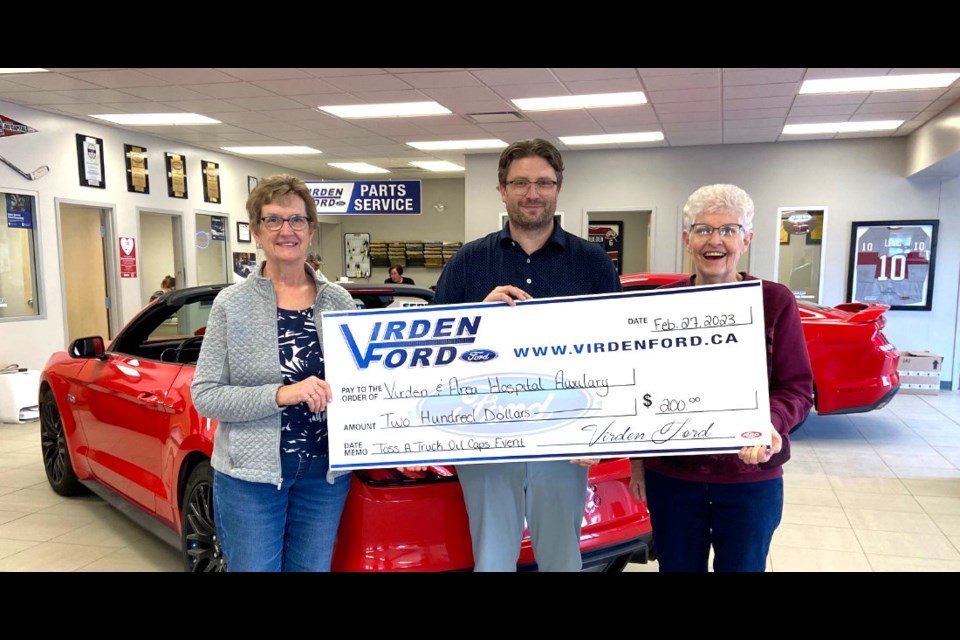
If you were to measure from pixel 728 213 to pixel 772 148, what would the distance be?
28.2 feet

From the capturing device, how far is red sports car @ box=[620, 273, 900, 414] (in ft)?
16.7

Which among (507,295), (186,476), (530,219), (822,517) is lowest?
(822,517)

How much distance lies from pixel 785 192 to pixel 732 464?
864 cm

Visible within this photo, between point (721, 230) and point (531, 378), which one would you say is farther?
point (531, 378)

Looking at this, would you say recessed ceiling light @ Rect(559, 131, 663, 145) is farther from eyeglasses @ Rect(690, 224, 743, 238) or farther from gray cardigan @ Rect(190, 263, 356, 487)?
gray cardigan @ Rect(190, 263, 356, 487)

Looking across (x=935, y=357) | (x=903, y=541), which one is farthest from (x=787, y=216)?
(x=903, y=541)

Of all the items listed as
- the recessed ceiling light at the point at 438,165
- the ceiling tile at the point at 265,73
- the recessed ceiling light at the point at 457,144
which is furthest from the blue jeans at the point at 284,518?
the recessed ceiling light at the point at 438,165

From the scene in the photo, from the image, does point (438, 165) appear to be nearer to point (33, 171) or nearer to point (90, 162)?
point (90, 162)

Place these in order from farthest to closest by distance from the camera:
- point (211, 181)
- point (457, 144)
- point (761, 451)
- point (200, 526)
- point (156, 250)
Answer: point (156, 250), point (211, 181), point (457, 144), point (200, 526), point (761, 451)

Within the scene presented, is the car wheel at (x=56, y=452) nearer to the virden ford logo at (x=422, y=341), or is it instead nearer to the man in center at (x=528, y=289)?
the virden ford logo at (x=422, y=341)

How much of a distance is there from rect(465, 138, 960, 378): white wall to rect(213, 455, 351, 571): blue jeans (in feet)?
28.5

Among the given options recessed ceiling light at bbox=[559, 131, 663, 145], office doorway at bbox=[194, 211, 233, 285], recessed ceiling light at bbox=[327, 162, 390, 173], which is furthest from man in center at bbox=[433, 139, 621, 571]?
recessed ceiling light at bbox=[327, 162, 390, 173]

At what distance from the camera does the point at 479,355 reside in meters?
1.79

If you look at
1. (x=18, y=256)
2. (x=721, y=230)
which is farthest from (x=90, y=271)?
(x=721, y=230)
